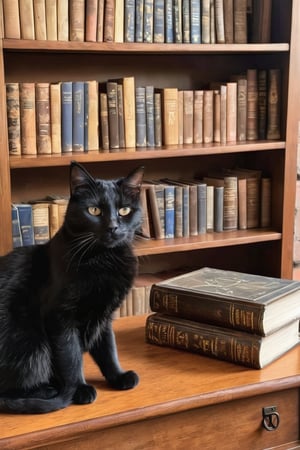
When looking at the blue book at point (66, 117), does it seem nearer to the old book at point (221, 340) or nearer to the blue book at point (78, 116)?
the blue book at point (78, 116)

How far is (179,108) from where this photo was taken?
6.28ft

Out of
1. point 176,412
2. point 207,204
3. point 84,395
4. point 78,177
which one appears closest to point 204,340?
point 176,412

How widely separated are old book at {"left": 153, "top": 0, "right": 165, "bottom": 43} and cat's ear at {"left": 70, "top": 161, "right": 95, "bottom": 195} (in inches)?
28.1

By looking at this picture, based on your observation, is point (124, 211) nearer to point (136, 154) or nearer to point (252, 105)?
point (136, 154)

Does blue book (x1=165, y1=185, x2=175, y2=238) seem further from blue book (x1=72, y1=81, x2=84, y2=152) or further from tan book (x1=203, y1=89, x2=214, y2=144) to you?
blue book (x1=72, y1=81, x2=84, y2=152)

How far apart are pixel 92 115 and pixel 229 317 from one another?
741 millimetres

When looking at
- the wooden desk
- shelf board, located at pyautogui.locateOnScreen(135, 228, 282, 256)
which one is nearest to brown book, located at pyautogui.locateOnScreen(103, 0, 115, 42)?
shelf board, located at pyautogui.locateOnScreen(135, 228, 282, 256)

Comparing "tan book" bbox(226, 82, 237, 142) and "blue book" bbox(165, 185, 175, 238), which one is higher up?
"tan book" bbox(226, 82, 237, 142)

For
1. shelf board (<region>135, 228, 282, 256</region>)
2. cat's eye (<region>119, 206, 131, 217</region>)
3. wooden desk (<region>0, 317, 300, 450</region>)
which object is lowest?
wooden desk (<region>0, 317, 300, 450</region>)

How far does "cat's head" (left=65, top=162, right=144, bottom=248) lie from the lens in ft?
4.03

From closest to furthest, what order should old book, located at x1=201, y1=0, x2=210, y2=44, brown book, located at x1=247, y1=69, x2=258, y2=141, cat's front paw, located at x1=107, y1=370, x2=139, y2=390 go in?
cat's front paw, located at x1=107, y1=370, x2=139, y2=390 < old book, located at x1=201, y1=0, x2=210, y2=44 < brown book, located at x1=247, y1=69, x2=258, y2=141

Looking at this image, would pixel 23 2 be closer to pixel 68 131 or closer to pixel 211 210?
pixel 68 131

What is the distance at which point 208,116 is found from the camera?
1.95m

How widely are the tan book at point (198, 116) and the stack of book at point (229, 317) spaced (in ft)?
1.99
